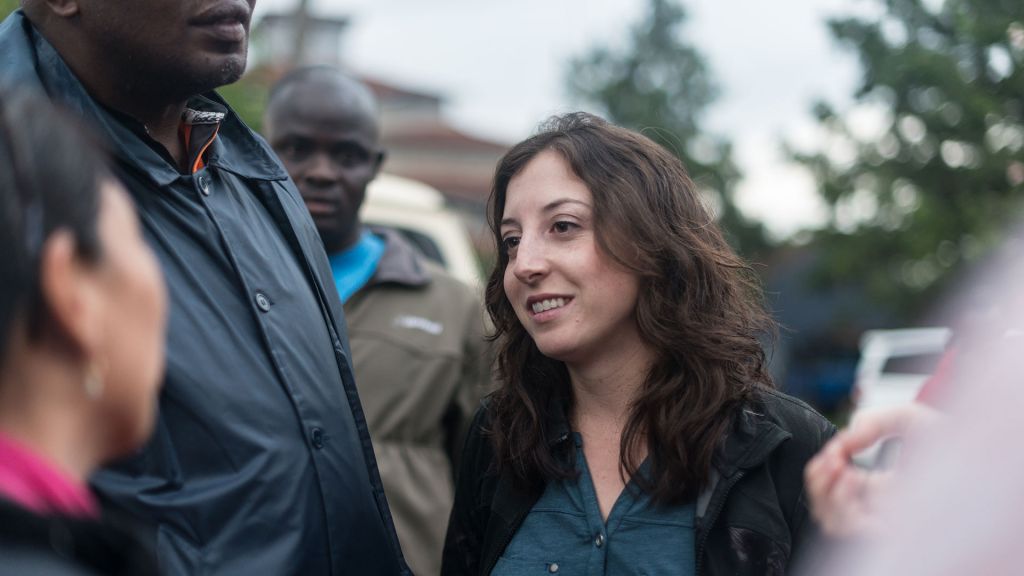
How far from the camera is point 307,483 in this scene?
257 centimetres

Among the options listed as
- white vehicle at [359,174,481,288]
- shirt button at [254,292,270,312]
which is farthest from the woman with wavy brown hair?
white vehicle at [359,174,481,288]

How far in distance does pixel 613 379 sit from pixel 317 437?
0.80m

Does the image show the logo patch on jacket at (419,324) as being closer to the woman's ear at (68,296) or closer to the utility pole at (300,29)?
the woman's ear at (68,296)

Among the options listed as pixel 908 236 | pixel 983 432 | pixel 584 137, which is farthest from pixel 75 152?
pixel 908 236

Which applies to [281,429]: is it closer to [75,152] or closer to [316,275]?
[316,275]

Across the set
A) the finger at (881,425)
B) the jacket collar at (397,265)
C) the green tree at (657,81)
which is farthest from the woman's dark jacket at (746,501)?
the green tree at (657,81)

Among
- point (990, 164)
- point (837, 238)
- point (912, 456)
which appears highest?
point (912, 456)

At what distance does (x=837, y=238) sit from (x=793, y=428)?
24.8m

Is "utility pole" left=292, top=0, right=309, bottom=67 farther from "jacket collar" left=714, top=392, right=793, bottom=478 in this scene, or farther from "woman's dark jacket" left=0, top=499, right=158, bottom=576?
"woman's dark jacket" left=0, top=499, right=158, bottom=576

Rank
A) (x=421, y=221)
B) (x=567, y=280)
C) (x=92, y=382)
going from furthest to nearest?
(x=421, y=221)
(x=567, y=280)
(x=92, y=382)

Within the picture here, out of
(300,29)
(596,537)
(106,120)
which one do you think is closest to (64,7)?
(106,120)

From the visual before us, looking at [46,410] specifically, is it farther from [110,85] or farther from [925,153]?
[925,153]

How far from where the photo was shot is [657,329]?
9.94 feet

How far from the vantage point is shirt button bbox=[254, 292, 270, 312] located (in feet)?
8.65
